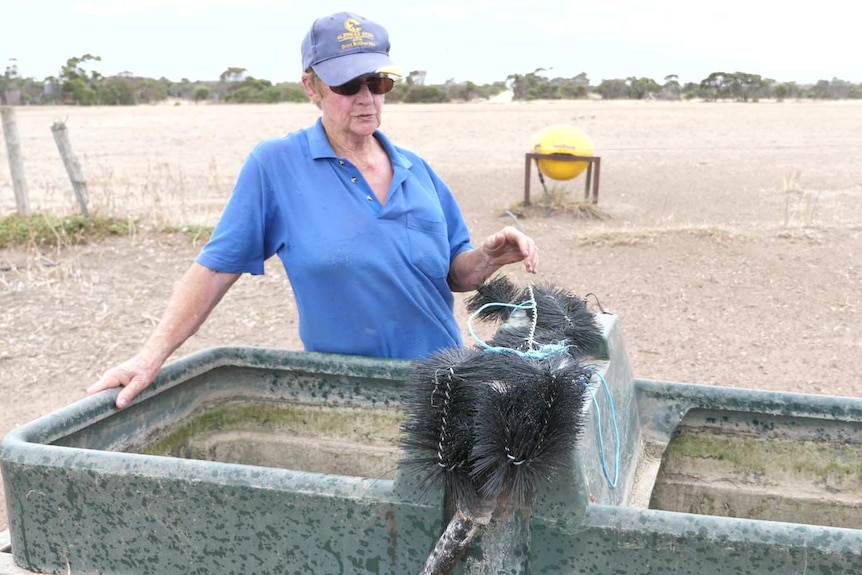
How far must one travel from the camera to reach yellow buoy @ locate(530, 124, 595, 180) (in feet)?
32.9

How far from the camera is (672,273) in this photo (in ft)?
24.8

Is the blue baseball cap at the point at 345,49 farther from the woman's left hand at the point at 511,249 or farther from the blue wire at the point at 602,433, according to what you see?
the blue wire at the point at 602,433

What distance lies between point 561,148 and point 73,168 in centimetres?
510

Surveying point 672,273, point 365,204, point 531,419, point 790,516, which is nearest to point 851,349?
point 672,273

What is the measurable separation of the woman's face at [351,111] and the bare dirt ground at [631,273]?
2610mm

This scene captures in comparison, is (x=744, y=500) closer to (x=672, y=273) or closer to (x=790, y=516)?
(x=790, y=516)

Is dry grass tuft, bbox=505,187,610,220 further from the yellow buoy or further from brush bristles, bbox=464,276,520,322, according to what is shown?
brush bristles, bbox=464,276,520,322

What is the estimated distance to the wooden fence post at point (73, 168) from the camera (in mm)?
9258

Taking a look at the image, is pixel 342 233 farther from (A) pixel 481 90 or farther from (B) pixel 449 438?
(A) pixel 481 90

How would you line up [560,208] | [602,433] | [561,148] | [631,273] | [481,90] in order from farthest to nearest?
[481,90]
[560,208]
[561,148]
[631,273]
[602,433]

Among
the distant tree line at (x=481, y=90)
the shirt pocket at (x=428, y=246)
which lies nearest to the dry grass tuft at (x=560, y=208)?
the shirt pocket at (x=428, y=246)

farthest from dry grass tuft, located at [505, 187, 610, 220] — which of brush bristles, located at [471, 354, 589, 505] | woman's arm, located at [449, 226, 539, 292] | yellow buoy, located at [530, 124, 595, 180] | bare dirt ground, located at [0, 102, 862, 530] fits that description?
brush bristles, located at [471, 354, 589, 505]

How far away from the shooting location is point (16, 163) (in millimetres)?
9680

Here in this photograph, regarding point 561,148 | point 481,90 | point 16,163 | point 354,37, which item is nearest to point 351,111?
point 354,37
